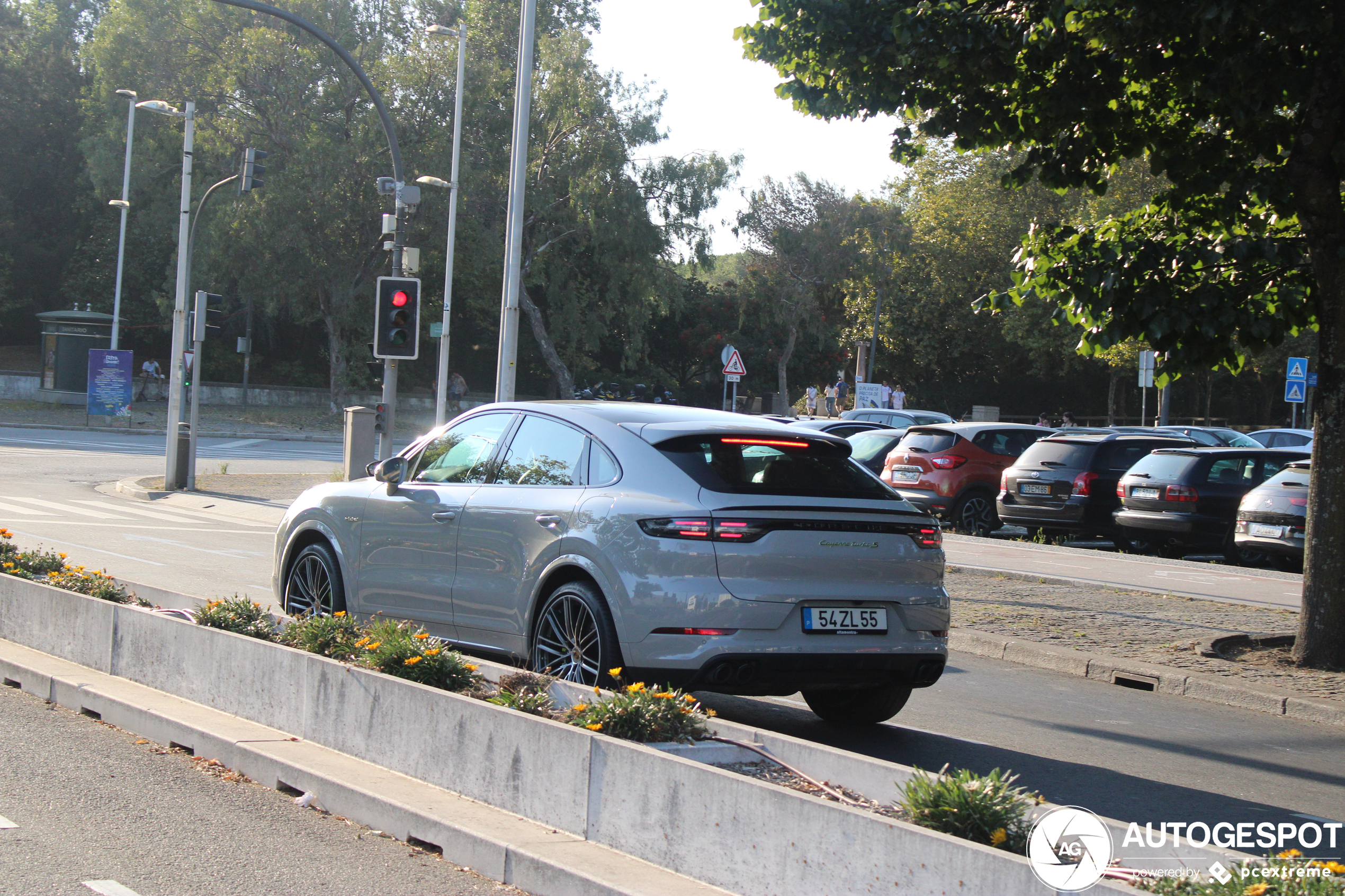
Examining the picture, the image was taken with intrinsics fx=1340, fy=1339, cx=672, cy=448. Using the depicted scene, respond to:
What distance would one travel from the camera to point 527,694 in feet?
17.6

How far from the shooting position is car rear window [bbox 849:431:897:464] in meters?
22.1

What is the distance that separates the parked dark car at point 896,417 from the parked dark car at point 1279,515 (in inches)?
446

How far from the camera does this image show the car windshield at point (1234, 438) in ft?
83.9

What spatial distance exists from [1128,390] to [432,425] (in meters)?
31.2

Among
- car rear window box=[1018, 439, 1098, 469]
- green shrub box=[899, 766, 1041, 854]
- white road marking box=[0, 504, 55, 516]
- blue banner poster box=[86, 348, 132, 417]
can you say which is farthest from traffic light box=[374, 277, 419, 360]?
blue banner poster box=[86, 348, 132, 417]

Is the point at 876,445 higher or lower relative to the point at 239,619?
higher

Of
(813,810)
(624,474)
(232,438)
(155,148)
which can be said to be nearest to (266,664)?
(624,474)

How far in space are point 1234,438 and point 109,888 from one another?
2552 cm

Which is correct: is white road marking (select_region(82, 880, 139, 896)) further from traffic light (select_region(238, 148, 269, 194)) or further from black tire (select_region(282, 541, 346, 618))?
traffic light (select_region(238, 148, 269, 194))

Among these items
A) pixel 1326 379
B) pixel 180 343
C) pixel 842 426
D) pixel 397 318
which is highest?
pixel 397 318

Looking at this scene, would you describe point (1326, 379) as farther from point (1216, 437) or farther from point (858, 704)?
point (1216, 437)

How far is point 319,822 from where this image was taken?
17.0ft

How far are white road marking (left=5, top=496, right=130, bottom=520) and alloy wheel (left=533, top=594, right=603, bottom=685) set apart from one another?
1383cm

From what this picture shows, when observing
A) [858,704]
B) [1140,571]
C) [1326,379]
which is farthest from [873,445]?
[858,704]
